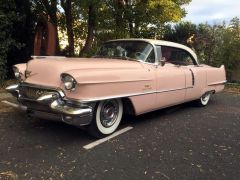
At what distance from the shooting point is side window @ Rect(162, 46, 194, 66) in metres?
6.68

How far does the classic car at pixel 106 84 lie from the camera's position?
4508mm

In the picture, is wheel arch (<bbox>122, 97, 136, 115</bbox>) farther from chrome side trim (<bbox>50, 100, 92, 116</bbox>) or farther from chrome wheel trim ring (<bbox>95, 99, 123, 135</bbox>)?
chrome side trim (<bbox>50, 100, 92, 116</bbox>)

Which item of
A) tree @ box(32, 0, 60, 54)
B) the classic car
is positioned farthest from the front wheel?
tree @ box(32, 0, 60, 54)

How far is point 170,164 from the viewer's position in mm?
4133

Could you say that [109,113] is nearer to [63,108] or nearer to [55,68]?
[63,108]

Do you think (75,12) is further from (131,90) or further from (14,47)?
(131,90)

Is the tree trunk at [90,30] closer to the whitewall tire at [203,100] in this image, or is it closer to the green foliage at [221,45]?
the green foliage at [221,45]

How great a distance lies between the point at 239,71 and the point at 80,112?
30.5 feet

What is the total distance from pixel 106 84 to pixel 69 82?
59cm

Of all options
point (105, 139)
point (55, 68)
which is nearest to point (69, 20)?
point (55, 68)

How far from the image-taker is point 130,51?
6.14m

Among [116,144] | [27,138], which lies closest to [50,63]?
[27,138]

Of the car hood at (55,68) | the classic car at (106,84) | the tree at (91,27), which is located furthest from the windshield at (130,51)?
the tree at (91,27)

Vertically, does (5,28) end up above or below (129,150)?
above
